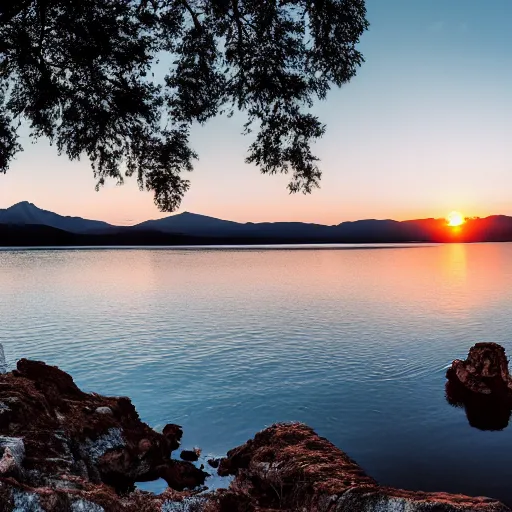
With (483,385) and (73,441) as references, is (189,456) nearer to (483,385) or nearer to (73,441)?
(73,441)

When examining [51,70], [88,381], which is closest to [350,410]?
[88,381]

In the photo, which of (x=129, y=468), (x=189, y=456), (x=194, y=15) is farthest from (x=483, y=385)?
(x=194, y=15)

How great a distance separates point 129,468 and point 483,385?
1707cm

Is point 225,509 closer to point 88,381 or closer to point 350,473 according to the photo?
point 350,473

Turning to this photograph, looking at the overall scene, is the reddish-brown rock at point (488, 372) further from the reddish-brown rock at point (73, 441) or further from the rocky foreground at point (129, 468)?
the reddish-brown rock at point (73, 441)

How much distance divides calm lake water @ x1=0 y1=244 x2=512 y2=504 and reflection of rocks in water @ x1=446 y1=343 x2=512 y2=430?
84 cm

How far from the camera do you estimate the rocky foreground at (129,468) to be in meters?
8.02

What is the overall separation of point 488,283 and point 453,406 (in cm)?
7583

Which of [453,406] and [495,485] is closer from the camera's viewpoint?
[495,485]

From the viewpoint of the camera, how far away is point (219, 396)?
80.1 ft

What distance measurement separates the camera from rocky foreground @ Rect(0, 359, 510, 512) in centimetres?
802

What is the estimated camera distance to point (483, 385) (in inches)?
907

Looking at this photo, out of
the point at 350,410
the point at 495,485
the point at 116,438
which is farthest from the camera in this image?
the point at 350,410

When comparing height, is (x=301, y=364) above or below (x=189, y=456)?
below
